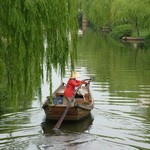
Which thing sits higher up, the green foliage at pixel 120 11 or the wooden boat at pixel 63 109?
the green foliage at pixel 120 11

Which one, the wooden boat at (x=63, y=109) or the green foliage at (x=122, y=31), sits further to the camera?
the green foliage at (x=122, y=31)

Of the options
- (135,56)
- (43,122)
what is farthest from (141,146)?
(135,56)

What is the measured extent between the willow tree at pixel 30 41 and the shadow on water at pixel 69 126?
5637 mm

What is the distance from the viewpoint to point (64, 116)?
53.9 feet

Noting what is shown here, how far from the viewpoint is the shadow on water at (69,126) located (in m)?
16.0

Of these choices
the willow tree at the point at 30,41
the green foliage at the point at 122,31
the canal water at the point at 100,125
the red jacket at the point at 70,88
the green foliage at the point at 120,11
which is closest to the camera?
the willow tree at the point at 30,41

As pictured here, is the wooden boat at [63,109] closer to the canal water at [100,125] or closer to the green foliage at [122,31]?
the canal water at [100,125]

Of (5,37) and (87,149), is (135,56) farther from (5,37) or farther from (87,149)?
(5,37)

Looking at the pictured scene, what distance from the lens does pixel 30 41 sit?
9.48 m

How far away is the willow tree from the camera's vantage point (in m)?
9.16

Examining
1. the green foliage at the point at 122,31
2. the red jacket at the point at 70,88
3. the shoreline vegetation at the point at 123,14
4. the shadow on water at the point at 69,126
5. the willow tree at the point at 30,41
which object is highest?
the shoreline vegetation at the point at 123,14

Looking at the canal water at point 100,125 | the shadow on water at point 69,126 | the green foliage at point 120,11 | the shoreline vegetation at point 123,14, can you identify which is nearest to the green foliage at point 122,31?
the shoreline vegetation at point 123,14

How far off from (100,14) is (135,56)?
2915 centimetres

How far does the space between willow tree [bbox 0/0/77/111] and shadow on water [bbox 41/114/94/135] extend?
5637 mm
